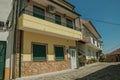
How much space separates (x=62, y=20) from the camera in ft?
60.7

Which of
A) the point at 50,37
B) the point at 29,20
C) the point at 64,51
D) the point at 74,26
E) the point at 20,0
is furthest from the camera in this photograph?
the point at 74,26

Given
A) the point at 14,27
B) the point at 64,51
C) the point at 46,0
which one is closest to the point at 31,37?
the point at 14,27

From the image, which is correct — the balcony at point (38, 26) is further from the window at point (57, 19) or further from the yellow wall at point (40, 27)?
the window at point (57, 19)

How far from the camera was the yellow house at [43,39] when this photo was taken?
12.8 meters

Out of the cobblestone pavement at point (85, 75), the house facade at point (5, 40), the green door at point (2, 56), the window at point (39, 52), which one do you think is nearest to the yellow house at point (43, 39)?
the window at point (39, 52)

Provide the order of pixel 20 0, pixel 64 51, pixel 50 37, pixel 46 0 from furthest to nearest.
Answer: pixel 64 51, pixel 50 37, pixel 46 0, pixel 20 0

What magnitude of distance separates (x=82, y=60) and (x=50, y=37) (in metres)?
7.72

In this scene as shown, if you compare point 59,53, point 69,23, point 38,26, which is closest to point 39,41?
point 38,26

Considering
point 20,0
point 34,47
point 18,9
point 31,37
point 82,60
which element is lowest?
point 82,60

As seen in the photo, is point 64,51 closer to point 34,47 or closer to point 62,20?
point 62,20

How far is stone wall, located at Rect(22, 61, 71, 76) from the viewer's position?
509 inches

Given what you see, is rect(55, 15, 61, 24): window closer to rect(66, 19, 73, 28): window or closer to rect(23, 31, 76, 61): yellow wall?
rect(66, 19, 73, 28): window

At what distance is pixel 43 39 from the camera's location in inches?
593

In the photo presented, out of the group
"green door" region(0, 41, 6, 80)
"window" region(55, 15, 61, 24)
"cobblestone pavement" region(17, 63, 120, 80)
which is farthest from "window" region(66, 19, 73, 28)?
"green door" region(0, 41, 6, 80)
